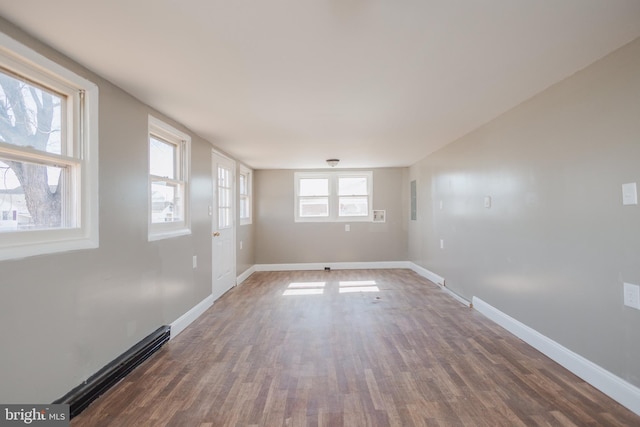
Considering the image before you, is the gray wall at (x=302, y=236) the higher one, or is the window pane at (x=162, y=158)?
the window pane at (x=162, y=158)

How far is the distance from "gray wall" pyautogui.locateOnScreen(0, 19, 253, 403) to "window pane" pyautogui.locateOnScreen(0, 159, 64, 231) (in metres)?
0.22

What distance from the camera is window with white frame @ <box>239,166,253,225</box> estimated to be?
5.94m

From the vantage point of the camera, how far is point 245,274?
5785 mm

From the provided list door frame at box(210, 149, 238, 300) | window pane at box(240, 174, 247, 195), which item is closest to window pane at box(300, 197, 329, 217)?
window pane at box(240, 174, 247, 195)

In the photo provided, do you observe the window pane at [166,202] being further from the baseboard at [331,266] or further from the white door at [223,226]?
the baseboard at [331,266]

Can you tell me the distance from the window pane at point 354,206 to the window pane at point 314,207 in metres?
0.35

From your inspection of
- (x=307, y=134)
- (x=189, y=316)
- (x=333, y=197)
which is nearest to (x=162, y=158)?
(x=307, y=134)

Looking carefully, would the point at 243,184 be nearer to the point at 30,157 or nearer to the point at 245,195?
the point at 245,195

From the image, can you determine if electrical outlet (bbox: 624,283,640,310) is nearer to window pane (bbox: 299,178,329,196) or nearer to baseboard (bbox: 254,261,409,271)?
baseboard (bbox: 254,261,409,271)

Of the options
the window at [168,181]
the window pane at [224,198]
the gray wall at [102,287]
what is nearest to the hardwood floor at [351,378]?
the gray wall at [102,287]

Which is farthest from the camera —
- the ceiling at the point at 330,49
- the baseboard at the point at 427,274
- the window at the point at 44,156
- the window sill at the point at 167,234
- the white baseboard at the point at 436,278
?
the baseboard at the point at 427,274

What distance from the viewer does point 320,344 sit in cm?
286

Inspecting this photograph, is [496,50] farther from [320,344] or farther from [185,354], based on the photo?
[185,354]

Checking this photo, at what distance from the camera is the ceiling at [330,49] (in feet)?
4.95
